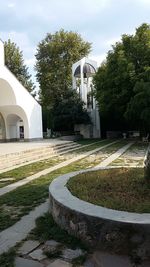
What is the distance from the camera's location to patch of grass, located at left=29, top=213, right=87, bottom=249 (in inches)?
161

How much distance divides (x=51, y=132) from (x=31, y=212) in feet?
96.5

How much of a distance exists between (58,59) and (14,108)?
17.1m

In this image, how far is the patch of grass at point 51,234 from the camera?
4.10 metres

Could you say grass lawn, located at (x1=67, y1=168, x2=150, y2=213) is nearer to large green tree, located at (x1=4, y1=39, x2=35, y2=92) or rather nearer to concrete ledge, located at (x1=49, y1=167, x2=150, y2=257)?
concrete ledge, located at (x1=49, y1=167, x2=150, y2=257)

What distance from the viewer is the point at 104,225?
3.86 meters

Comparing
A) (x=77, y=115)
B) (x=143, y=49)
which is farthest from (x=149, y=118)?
(x=77, y=115)

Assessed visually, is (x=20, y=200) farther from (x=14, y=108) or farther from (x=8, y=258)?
(x=14, y=108)

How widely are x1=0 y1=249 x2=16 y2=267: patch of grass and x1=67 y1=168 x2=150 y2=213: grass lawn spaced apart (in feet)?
4.27

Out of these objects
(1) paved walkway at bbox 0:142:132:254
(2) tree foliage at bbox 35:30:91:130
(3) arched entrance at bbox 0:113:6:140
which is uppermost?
(2) tree foliage at bbox 35:30:91:130

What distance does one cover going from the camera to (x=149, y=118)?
20.4 metres

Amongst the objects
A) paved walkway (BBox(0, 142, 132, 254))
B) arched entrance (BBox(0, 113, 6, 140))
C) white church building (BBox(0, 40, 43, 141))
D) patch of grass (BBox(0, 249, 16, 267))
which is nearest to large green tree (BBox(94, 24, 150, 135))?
white church building (BBox(0, 40, 43, 141))

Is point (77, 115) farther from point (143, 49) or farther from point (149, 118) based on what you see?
point (149, 118)

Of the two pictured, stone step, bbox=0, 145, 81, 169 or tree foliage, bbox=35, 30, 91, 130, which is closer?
stone step, bbox=0, 145, 81, 169

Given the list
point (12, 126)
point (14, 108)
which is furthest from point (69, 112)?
point (14, 108)
